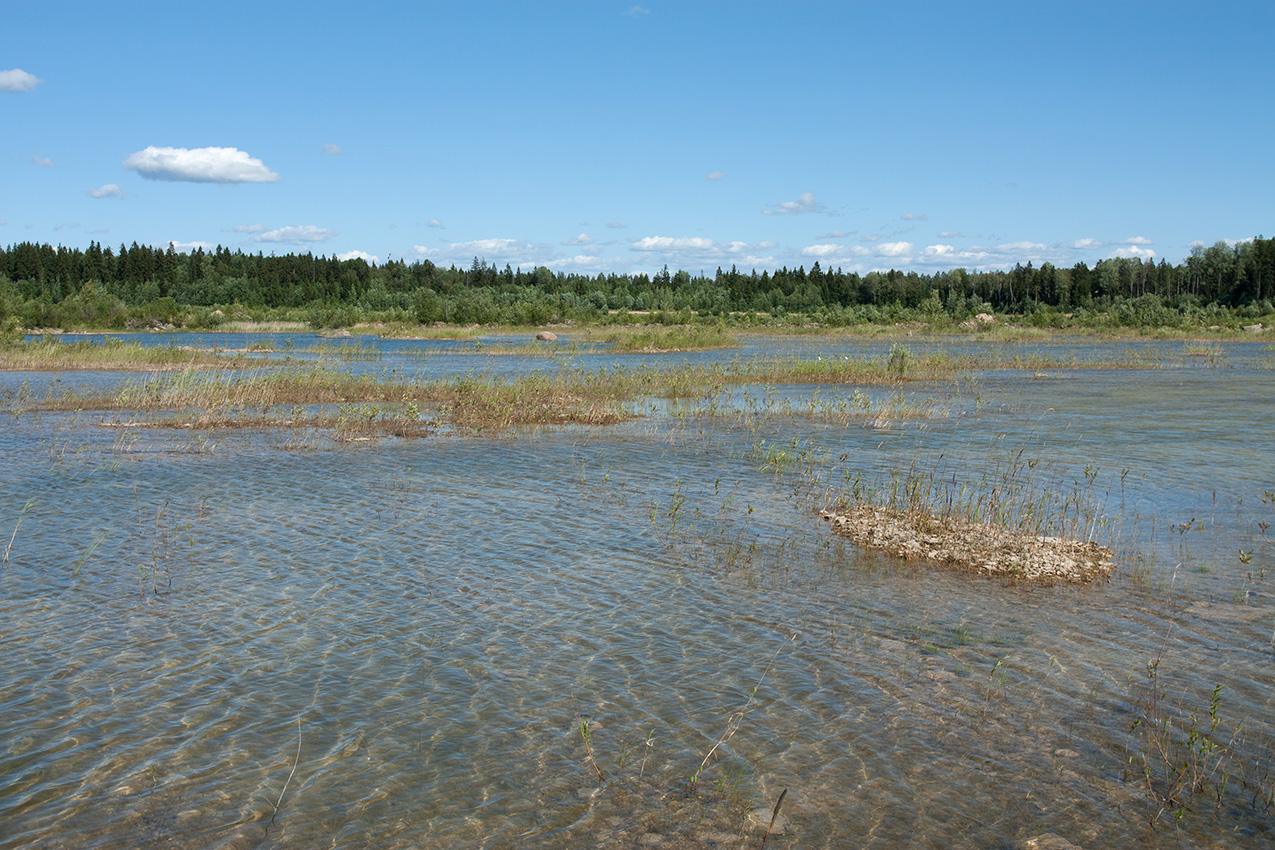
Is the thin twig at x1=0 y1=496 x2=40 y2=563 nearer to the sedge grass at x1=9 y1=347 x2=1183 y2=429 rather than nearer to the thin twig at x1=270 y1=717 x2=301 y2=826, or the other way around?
the thin twig at x1=270 y1=717 x2=301 y2=826

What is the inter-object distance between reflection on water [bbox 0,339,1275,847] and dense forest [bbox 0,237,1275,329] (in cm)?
7195

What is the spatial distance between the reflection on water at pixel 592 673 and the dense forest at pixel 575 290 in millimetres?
71945

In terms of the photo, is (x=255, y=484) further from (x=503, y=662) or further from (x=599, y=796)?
(x=599, y=796)

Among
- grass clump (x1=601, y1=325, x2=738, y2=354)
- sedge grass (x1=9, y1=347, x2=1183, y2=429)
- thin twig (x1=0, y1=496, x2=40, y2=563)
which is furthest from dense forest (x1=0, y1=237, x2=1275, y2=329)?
thin twig (x1=0, y1=496, x2=40, y2=563)

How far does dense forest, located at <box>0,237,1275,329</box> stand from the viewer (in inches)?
3484

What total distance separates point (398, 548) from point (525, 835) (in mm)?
6614

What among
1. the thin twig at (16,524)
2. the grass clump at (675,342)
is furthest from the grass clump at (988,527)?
the grass clump at (675,342)

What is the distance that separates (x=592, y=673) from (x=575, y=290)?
143 m

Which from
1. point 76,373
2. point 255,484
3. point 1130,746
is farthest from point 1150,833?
point 76,373

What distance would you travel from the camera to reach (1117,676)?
7.30 meters

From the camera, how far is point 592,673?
7.43 meters

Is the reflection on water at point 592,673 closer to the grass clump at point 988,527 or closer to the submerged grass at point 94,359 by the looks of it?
the grass clump at point 988,527

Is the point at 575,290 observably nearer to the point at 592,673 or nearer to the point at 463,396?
the point at 463,396

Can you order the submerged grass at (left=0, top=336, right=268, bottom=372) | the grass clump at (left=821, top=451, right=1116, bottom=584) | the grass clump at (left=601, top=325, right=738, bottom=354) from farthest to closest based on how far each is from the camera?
1. the grass clump at (left=601, top=325, right=738, bottom=354)
2. the submerged grass at (left=0, top=336, right=268, bottom=372)
3. the grass clump at (left=821, top=451, right=1116, bottom=584)
